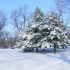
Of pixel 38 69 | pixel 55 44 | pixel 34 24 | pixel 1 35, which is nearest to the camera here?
pixel 38 69

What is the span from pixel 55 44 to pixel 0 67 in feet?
36.7

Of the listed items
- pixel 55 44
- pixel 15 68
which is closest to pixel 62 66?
pixel 15 68

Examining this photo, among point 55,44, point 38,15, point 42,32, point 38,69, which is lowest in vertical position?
point 38,69

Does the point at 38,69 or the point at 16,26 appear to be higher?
the point at 16,26

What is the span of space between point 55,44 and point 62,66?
10.6 metres

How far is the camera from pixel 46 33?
68.3ft

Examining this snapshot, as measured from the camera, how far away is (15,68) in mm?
9766

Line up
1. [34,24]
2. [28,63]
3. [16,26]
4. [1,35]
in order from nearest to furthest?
[28,63] → [34,24] → [16,26] → [1,35]

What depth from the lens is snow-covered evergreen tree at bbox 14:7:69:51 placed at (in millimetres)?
20428

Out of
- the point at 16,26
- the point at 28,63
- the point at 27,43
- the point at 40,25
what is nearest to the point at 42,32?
the point at 40,25

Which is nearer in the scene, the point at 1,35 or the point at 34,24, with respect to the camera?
the point at 34,24

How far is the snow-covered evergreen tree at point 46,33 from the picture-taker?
20428mm

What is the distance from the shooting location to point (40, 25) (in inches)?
845

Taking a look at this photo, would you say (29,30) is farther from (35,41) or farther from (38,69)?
(38,69)
